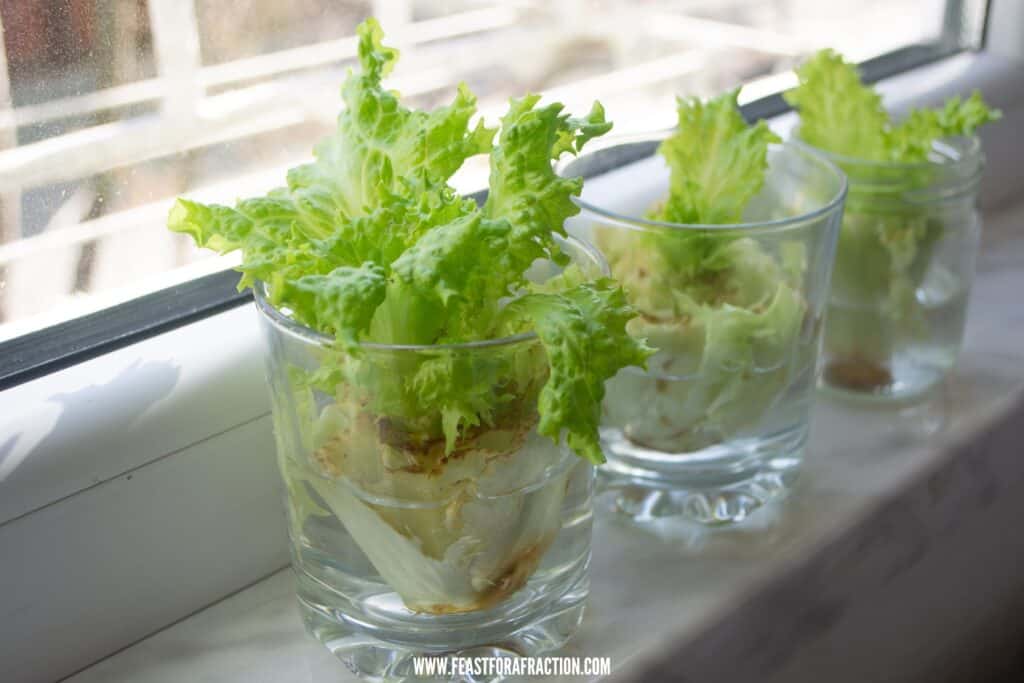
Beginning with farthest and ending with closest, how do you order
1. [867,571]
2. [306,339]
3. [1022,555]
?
[1022,555]
[867,571]
[306,339]

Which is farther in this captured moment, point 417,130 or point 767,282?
point 767,282

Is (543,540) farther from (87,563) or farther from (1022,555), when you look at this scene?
(1022,555)

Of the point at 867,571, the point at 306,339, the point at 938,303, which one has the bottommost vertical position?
the point at 867,571

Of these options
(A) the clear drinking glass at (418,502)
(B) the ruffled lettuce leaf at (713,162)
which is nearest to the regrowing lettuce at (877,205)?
(B) the ruffled lettuce leaf at (713,162)

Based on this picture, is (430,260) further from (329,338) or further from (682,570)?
(682,570)

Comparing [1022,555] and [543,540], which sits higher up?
[543,540]

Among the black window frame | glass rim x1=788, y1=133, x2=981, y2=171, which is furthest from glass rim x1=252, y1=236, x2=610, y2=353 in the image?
glass rim x1=788, y1=133, x2=981, y2=171

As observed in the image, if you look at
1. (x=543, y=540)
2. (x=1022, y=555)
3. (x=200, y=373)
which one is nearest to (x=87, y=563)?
(x=200, y=373)

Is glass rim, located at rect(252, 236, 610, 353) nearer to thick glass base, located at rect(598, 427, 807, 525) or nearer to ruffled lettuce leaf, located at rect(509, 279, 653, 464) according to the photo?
ruffled lettuce leaf, located at rect(509, 279, 653, 464)
